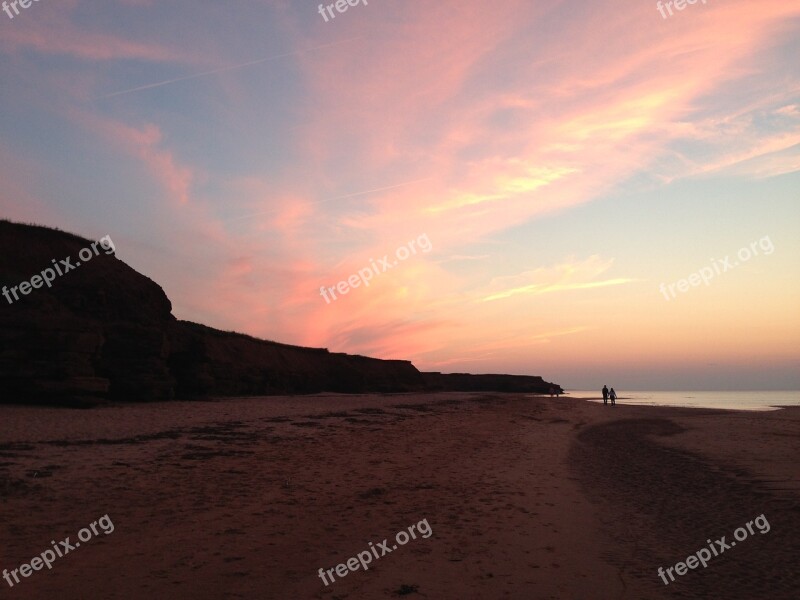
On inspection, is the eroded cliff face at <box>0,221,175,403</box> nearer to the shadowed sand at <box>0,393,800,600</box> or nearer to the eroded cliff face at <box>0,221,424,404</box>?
the eroded cliff face at <box>0,221,424,404</box>

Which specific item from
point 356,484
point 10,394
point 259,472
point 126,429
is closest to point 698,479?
point 356,484

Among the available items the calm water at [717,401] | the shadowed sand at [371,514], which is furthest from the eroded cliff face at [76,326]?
the calm water at [717,401]

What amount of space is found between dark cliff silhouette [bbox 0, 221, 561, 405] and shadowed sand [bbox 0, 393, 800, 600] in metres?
4.63

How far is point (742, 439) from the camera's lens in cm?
2305

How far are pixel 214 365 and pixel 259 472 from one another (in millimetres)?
33717

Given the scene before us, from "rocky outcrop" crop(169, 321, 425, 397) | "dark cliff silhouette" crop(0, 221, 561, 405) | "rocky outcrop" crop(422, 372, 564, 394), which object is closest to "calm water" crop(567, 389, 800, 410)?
"rocky outcrop" crop(422, 372, 564, 394)

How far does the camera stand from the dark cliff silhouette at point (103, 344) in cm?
2272

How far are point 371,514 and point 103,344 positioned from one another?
2444 centimetres

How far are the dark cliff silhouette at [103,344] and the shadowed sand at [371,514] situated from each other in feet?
15.2

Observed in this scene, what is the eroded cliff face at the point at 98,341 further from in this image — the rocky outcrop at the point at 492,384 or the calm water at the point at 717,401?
the rocky outcrop at the point at 492,384

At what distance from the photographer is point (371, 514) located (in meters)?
9.41

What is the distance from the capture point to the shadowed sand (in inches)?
251

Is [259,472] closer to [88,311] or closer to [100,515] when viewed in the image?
[100,515]

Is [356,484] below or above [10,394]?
below
